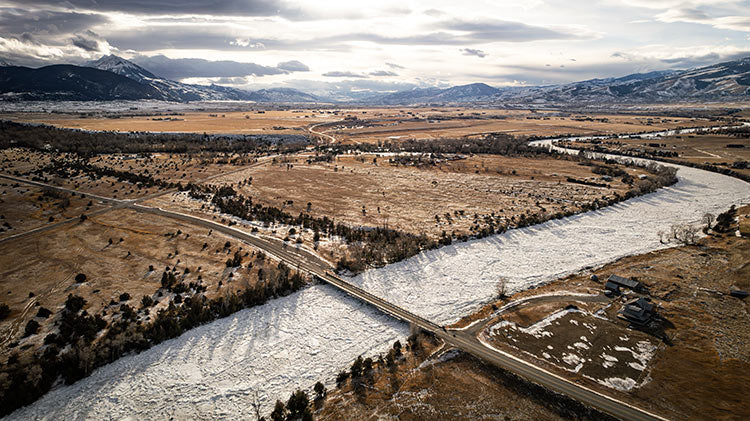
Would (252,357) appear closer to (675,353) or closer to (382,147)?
(675,353)

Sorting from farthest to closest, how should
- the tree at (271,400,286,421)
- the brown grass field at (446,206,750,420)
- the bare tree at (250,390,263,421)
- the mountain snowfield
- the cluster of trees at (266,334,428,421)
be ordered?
the mountain snowfield, the brown grass field at (446,206,750,420), the cluster of trees at (266,334,428,421), the bare tree at (250,390,263,421), the tree at (271,400,286,421)

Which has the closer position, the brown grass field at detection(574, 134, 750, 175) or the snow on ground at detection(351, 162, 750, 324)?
the snow on ground at detection(351, 162, 750, 324)

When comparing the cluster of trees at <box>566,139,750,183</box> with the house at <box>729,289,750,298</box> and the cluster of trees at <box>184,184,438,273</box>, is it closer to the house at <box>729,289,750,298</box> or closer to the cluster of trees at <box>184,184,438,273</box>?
the house at <box>729,289,750,298</box>

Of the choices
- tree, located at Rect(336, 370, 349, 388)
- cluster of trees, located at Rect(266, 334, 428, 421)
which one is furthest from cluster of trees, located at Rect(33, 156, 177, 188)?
cluster of trees, located at Rect(266, 334, 428, 421)

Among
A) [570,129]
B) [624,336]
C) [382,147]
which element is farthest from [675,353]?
[570,129]

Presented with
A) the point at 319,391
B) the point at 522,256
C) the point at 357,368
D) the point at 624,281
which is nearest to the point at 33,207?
the point at 319,391

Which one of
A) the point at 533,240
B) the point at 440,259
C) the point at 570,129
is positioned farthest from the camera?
the point at 570,129
